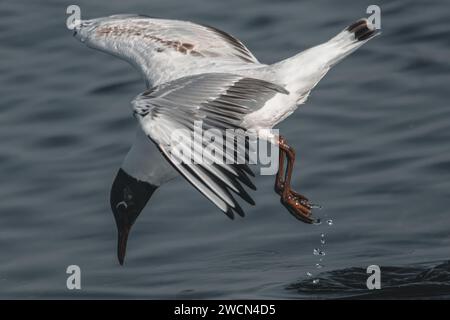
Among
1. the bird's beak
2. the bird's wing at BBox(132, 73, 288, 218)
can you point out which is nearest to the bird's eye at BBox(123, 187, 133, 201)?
the bird's beak

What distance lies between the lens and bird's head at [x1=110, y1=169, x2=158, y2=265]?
936cm

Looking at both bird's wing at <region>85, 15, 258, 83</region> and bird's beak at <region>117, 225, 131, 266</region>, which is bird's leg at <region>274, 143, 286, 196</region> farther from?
bird's beak at <region>117, 225, 131, 266</region>

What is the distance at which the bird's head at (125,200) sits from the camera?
9.36 meters

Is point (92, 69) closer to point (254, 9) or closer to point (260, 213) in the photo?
point (254, 9)

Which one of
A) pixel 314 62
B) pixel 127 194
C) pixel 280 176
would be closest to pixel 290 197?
pixel 280 176

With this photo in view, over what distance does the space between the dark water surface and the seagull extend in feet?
1.73

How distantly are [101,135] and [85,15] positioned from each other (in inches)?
88.1

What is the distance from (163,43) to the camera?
954 cm

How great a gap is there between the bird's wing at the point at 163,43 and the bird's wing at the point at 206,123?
2.61 feet

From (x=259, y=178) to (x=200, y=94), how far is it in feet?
9.32

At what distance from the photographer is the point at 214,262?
32.0 ft

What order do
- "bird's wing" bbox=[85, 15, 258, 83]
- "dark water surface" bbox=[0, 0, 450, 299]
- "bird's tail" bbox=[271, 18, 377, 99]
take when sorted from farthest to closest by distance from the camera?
"dark water surface" bbox=[0, 0, 450, 299]
"bird's wing" bbox=[85, 15, 258, 83]
"bird's tail" bbox=[271, 18, 377, 99]

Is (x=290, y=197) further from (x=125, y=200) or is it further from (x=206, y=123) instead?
(x=206, y=123)

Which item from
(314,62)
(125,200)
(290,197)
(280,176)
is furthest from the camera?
(125,200)
